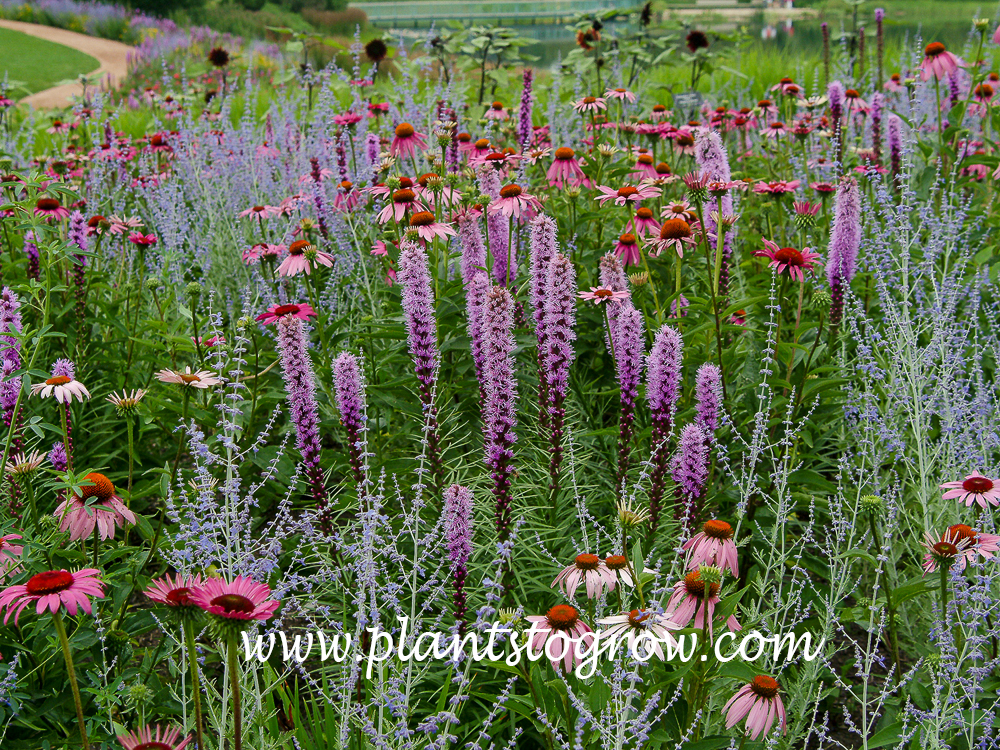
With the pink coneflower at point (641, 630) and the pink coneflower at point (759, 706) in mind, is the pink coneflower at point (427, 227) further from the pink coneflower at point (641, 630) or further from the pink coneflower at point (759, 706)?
the pink coneflower at point (759, 706)

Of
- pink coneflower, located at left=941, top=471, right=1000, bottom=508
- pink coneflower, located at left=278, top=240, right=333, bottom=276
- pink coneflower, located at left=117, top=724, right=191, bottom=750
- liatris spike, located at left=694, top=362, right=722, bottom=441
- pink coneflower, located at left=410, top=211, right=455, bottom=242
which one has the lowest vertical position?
pink coneflower, located at left=117, top=724, right=191, bottom=750

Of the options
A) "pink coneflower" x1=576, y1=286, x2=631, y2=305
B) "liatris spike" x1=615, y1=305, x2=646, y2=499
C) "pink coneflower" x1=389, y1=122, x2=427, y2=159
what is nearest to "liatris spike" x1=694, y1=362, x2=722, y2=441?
"liatris spike" x1=615, y1=305, x2=646, y2=499

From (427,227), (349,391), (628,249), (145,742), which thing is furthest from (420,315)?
(145,742)

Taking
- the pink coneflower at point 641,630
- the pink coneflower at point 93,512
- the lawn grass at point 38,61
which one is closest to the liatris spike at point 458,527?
the pink coneflower at point 641,630

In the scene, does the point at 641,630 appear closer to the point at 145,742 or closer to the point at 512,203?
the point at 145,742

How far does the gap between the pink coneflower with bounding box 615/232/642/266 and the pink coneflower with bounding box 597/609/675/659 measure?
195cm

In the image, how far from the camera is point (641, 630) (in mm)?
1918

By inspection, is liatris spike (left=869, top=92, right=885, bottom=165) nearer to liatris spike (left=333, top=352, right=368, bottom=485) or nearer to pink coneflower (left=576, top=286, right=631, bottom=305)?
pink coneflower (left=576, top=286, right=631, bottom=305)

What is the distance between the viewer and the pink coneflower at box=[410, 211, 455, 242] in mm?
3322

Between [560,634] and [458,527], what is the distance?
1.72ft

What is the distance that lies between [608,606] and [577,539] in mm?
537

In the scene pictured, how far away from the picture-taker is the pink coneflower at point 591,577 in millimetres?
2066

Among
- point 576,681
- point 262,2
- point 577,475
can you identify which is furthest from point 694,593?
point 262,2

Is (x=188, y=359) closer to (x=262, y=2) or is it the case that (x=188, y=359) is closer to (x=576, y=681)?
(x=576, y=681)
